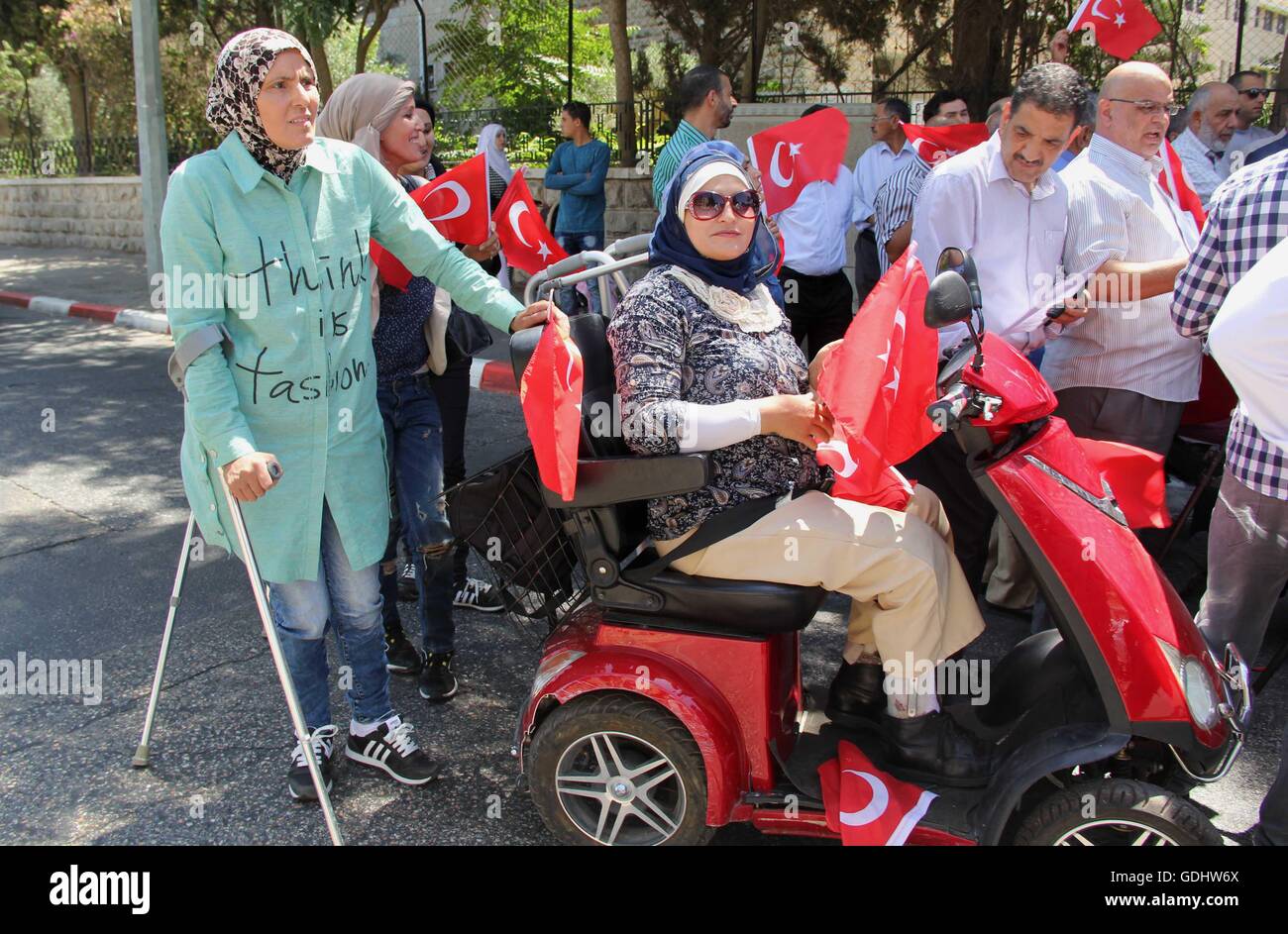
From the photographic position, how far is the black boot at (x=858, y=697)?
2.87 m

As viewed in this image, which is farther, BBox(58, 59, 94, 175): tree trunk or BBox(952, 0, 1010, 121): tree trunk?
BBox(58, 59, 94, 175): tree trunk

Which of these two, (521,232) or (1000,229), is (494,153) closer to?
(521,232)

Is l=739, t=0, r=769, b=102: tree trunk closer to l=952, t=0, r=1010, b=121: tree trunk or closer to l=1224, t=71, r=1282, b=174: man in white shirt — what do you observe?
l=952, t=0, r=1010, b=121: tree trunk

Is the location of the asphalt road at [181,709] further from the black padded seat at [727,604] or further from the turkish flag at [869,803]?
the black padded seat at [727,604]

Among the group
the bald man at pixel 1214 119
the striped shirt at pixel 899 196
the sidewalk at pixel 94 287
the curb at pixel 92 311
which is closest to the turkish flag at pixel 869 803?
the striped shirt at pixel 899 196

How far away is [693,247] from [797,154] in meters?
3.22

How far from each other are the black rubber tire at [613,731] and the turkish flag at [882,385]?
29.2 inches

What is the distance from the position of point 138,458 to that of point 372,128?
4017 millimetres

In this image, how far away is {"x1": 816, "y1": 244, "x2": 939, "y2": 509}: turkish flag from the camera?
2.38 metres

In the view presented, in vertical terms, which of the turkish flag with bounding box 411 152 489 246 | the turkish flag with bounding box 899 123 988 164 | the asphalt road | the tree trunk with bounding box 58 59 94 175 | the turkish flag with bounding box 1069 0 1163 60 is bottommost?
the asphalt road

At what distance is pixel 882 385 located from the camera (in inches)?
93.8

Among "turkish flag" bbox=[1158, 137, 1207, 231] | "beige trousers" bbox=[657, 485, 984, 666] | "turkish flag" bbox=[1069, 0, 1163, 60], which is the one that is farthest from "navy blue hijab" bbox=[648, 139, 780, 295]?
"turkish flag" bbox=[1069, 0, 1163, 60]

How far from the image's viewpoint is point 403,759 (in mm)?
3277

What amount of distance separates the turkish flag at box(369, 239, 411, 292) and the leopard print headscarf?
2.08 ft
